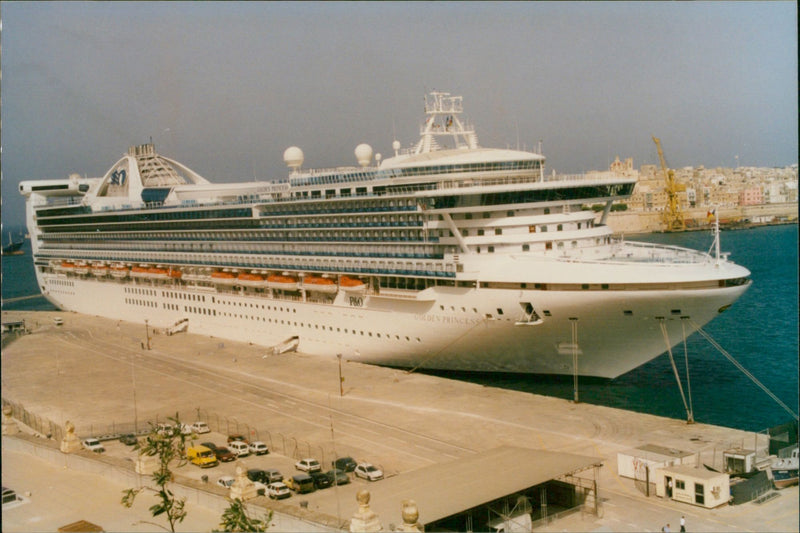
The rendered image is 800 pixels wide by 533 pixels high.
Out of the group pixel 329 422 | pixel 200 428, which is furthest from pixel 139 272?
pixel 329 422

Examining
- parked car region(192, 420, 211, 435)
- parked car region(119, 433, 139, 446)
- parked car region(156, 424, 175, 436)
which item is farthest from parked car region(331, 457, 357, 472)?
parked car region(119, 433, 139, 446)

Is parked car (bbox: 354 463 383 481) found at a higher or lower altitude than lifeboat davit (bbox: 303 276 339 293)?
lower

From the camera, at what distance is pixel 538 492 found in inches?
772

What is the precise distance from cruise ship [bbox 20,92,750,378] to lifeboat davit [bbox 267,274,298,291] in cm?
15

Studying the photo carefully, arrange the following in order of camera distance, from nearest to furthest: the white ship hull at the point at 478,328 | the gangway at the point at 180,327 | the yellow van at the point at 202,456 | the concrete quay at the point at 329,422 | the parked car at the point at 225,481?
the concrete quay at the point at 329,422 → the parked car at the point at 225,481 → the yellow van at the point at 202,456 → the white ship hull at the point at 478,328 → the gangway at the point at 180,327

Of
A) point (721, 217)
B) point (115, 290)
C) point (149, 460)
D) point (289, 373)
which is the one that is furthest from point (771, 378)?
point (721, 217)

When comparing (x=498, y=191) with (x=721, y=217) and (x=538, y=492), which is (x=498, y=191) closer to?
(x=538, y=492)

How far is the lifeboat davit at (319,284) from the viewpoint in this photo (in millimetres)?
38875

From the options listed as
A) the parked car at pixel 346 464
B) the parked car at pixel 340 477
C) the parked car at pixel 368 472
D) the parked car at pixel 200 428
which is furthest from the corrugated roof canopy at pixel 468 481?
the parked car at pixel 200 428

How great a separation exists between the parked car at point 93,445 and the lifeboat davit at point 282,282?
50.8 ft

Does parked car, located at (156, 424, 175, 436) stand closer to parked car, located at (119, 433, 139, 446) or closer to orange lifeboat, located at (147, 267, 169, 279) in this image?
parked car, located at (119, 433, 139, 446)

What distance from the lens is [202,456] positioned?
83.0 feet

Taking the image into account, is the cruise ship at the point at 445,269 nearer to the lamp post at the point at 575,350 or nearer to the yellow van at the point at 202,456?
the lamp post at the point at 575,350

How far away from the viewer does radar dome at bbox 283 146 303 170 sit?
154 ft
